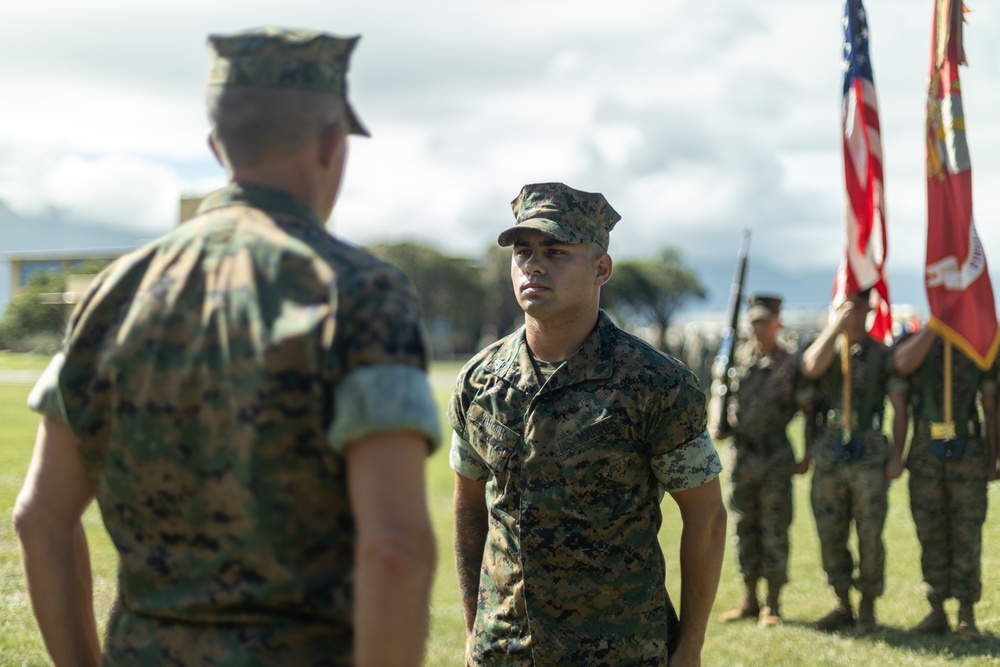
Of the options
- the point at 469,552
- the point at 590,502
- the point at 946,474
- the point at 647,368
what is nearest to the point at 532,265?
the point at 647,368

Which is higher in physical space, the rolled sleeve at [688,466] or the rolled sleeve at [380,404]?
the rolled sleeve at [380,404]

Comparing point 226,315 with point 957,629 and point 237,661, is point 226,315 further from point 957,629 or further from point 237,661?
point 957,629

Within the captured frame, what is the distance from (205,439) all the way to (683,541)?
1.92 meters

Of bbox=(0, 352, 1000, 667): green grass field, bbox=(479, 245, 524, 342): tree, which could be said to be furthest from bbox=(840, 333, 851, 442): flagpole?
bbox=(479, 245, 524, 342): tree

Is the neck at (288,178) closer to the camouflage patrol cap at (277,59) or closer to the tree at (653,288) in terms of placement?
the camouflage patrol cap at (277,59)

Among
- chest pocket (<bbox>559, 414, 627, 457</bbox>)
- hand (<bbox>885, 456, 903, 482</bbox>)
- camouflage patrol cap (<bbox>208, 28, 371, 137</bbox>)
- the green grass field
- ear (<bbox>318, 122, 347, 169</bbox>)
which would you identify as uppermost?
camouflage patrol cap (<bbox>208, 28, 371, 137</bbox>)

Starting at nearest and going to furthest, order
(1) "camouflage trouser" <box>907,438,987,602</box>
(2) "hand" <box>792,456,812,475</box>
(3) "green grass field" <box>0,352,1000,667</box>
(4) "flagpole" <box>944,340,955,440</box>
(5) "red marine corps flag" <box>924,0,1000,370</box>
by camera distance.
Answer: (3) "green grass field" <box>0,352,1000,667</box> < (5) "red marine corps flag" <box>924,0,1000,370</box> < (1) "camouflage trouser" <box>907,438,987,602</box> < (4) "flagpole" <box>944,340,955,440</box> < (2) "hand" <box>792,456,812,475</box>

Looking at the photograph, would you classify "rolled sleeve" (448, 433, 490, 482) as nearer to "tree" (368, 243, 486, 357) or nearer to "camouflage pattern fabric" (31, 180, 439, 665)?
"camouflage pattern fabric" (31, 180, 439, 665)

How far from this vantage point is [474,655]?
3570 millimetres

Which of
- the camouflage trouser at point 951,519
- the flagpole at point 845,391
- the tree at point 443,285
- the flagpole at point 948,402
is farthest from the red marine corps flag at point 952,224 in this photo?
the tree at point 443,285

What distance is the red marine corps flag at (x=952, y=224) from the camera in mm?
7691

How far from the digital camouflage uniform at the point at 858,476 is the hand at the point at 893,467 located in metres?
0.05

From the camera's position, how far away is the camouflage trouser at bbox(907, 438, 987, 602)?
25.7ft

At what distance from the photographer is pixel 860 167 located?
812 centimetres
